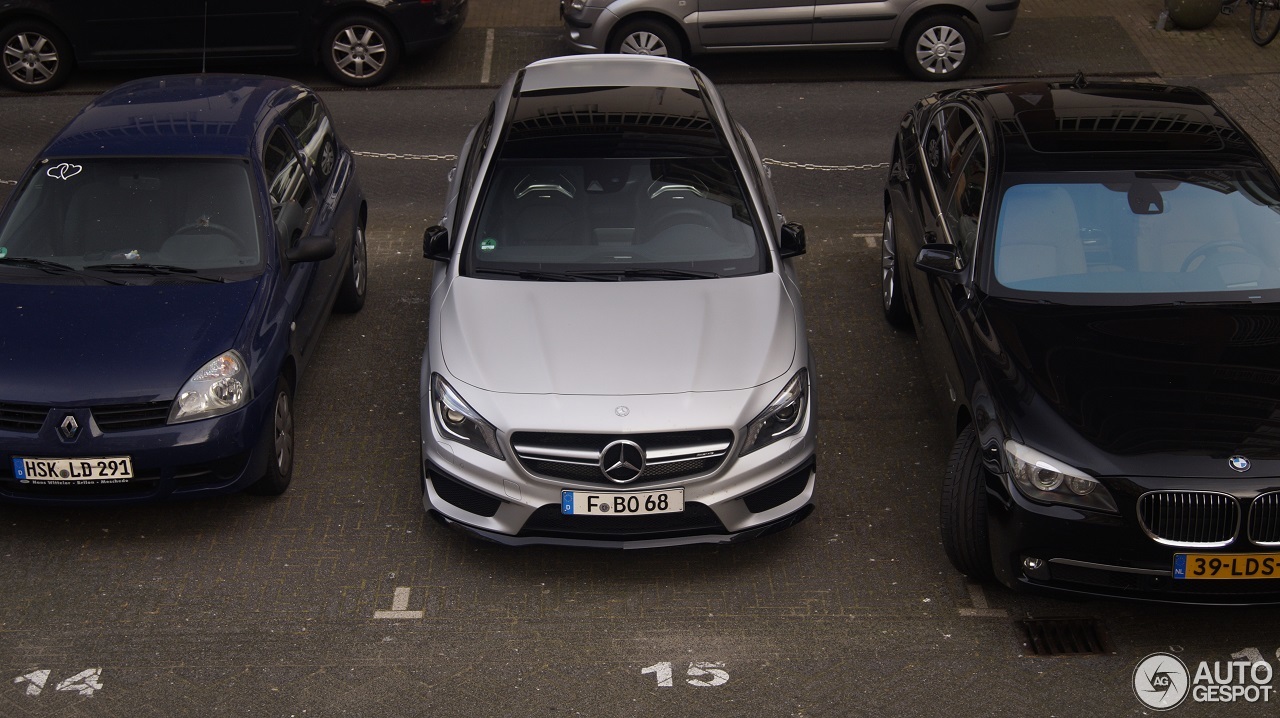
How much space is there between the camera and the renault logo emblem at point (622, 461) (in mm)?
5969

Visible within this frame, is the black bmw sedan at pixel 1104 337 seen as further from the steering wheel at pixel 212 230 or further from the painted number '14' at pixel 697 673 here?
the steering wheel at pixel 212 230

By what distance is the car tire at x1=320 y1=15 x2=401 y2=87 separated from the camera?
1374cm

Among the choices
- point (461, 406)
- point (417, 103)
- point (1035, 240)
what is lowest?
point (417, 103)

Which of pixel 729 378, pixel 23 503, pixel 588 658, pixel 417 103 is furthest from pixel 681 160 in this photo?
pixel 417 103

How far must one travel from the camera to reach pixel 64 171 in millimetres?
7547

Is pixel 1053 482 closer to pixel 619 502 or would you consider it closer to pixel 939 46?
pixel 619 502

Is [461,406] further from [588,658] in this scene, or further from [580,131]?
[580,131]

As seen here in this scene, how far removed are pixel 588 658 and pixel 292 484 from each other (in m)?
2.21

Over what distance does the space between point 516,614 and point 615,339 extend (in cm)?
138

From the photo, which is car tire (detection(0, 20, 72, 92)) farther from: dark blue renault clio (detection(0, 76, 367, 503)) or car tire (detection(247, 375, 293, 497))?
car tire (detection(247, 375, 293, 497))

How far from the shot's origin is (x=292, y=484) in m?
7.18

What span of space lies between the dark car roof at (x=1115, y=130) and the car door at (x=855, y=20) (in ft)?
19.4

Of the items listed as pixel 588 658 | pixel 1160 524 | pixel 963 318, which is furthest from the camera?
pixel 963 318

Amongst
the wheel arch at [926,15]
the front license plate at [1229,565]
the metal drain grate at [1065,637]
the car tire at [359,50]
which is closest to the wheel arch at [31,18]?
the car tire at [359,50]
